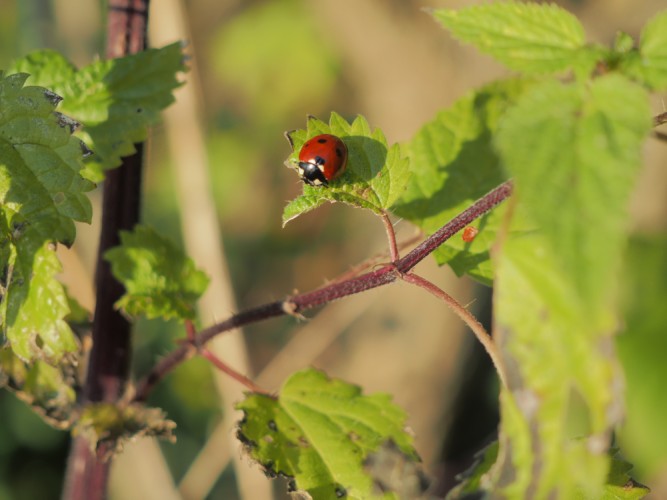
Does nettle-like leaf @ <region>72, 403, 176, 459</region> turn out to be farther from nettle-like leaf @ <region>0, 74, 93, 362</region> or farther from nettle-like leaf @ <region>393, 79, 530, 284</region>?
nettle-like leaf @ <region>393, 79, 530, 284</region>

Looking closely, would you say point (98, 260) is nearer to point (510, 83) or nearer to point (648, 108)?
point (510, 83)

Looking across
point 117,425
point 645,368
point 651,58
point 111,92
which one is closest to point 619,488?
point 651,58

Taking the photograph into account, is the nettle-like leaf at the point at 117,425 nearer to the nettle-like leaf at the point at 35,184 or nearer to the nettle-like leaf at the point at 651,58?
the nettle-like leaf at the point at 35,184

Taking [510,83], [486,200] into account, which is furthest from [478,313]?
[486,200]

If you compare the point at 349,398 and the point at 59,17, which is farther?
the point at 59,17

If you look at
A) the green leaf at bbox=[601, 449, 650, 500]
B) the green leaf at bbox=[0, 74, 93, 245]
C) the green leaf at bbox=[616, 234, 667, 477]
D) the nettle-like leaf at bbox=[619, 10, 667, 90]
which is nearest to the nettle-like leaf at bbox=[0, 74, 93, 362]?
the green leaf at bbox=[0, 74, 93, 245]

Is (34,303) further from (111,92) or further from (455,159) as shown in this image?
(455,159)

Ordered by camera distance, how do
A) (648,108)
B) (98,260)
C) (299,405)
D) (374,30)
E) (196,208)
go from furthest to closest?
(374,30) < (196,208) < (98,260) < (299,405) < (648,108)
